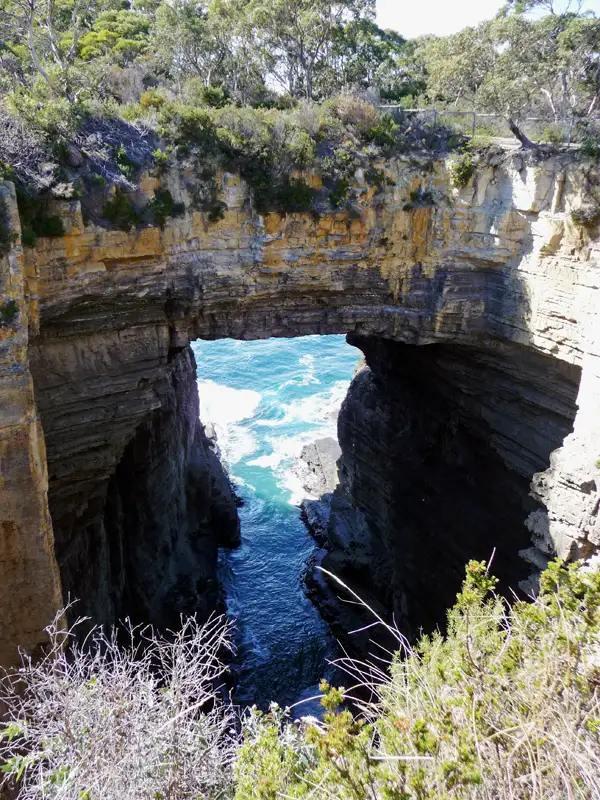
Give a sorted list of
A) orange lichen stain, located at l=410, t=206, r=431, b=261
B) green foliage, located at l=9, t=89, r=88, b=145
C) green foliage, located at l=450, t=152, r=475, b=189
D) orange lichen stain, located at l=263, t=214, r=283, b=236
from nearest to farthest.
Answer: green foliage, located at l=9, t=89, r=88, b=145 < orange lichen stain, located at l=263, t=214, r=283, b=236 < green foliage, located at l=450, t=152, r=475, b=189 < orange lichen stain, located at l=410, t=206, r=431, b=261

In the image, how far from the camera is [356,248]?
1226cm

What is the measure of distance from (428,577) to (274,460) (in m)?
13.5

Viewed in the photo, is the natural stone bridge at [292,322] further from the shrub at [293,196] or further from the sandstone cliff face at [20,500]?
the shrub at [293,196]

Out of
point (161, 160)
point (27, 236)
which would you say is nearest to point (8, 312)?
point (27, 236)

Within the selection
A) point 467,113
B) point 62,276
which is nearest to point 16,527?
point 62,276

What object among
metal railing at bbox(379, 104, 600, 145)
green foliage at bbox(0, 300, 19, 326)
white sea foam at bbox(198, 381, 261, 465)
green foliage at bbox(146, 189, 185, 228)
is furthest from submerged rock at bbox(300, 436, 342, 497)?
green foliage at bbox(0, 300, 19, 326)

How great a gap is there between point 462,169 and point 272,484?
17440mm

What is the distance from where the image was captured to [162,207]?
10.4 metres

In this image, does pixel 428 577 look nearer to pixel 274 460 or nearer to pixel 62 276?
pixel 62 276

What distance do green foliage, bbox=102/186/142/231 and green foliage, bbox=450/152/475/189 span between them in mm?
6526

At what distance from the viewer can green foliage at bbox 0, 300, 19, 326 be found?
7691 mm

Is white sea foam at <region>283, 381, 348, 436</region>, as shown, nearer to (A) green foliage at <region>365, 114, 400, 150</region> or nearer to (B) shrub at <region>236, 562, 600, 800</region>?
(A) green foliage at <region>365, 114, 400, 150</region>

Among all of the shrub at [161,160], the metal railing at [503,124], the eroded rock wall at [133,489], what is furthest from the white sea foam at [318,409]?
the shrub at [161,160]

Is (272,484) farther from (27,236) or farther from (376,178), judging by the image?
(27,236)
